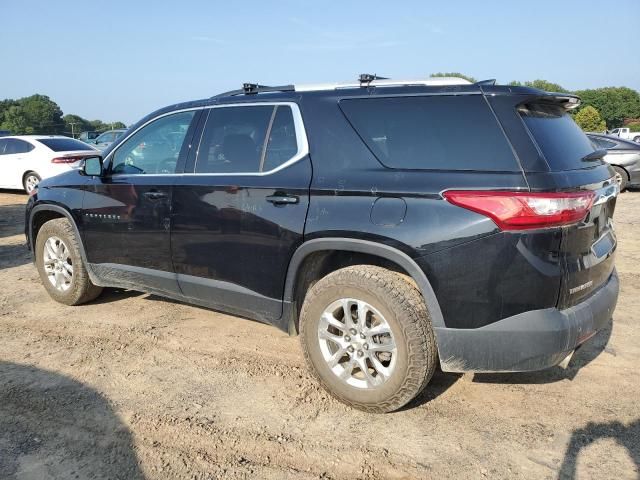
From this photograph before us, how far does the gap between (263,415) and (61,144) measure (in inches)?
478

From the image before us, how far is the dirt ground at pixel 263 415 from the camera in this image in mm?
2648

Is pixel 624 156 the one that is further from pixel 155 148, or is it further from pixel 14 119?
pixel 14 119

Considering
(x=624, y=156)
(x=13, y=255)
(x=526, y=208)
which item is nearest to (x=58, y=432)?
(x=526, y=208)

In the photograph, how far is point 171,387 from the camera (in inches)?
137

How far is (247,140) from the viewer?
3721mm

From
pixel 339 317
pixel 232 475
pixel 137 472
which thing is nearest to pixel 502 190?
pixel 339 317

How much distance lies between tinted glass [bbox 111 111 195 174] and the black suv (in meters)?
0.04

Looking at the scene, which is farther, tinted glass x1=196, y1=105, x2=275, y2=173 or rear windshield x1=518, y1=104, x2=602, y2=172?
tinted glass x1=196, y1=105, x2=275, y2=173

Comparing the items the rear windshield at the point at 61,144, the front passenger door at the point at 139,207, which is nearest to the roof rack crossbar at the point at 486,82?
the front passenger door at the point at 139,207

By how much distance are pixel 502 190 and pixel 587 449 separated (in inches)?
55.8

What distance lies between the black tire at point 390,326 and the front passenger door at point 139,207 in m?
1.46

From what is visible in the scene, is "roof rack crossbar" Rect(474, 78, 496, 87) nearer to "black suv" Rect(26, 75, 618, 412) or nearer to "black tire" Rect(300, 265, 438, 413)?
"black suv" Rect(26, 75, 618, 412)

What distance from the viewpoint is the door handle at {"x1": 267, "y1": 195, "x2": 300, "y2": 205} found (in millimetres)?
3291

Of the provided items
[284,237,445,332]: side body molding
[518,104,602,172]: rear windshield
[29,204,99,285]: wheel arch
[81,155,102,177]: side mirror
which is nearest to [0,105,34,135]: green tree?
[29,204,99,285]: wheel arch
